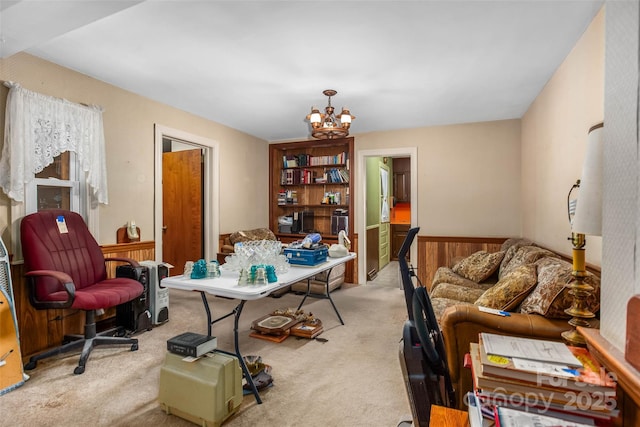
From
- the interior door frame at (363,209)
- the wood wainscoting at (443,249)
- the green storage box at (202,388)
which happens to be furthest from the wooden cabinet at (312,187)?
the green storage box at (202,388)

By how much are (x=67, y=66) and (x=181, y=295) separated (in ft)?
9.59

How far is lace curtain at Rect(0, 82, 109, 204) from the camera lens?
8.13 feet

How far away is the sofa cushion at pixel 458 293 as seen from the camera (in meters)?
2.77

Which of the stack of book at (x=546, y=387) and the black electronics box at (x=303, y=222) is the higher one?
the black electronics box at (x=303, y=222)

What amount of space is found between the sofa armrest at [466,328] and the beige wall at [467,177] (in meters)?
3.14

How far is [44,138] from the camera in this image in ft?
8.80

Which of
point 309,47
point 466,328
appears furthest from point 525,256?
point 309,47

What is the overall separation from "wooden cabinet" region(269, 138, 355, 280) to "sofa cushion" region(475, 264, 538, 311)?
3.28 meters

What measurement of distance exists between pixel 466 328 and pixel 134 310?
9.19 ft

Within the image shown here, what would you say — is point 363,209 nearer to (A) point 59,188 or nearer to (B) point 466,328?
(B) point 466,328

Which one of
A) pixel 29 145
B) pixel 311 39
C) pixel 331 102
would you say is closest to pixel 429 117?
pixel 331 102

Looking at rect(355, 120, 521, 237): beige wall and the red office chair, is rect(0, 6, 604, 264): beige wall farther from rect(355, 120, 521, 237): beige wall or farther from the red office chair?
the red office chair

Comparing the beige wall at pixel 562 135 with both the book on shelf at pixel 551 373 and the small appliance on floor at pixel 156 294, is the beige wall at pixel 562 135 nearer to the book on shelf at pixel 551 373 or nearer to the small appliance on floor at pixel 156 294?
the book on shelf at pixel 551 373

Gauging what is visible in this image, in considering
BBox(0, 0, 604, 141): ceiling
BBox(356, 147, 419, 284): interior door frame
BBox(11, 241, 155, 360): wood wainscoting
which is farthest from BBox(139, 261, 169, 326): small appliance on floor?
BBox(356, 147, 419, 284): interior door frame
